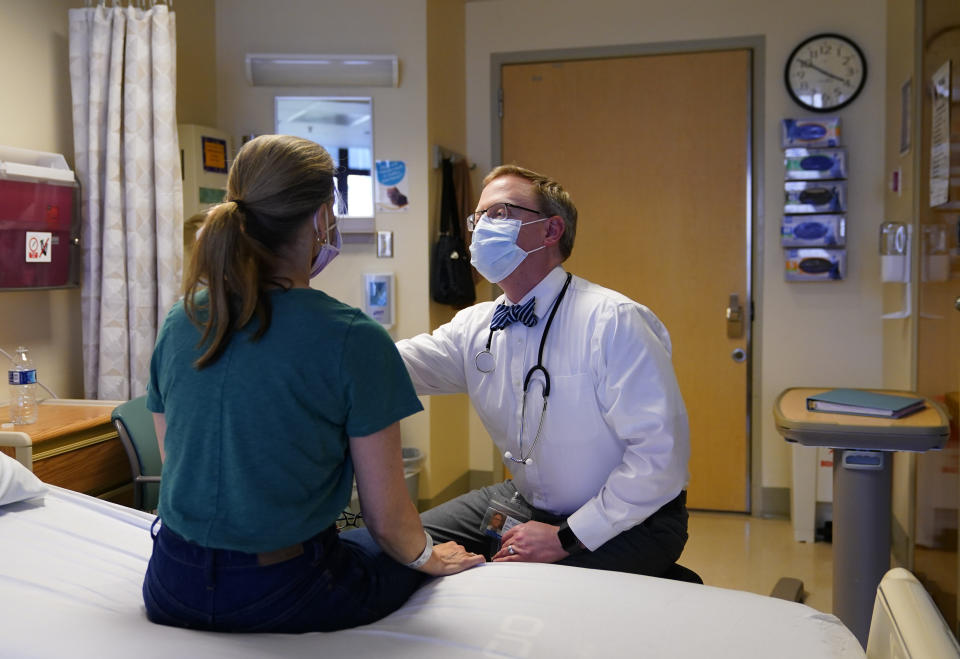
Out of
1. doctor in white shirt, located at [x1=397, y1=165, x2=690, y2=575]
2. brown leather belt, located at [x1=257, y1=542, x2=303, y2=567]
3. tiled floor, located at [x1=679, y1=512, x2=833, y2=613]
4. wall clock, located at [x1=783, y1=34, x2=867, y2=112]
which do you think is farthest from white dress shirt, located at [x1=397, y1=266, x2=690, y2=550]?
wall clock, located at [x1=783, y1=34, x2=867, y2=112]

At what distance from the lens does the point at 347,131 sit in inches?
155

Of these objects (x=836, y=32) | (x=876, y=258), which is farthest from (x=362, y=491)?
(x=836, y=32)

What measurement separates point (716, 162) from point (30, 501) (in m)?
3.34

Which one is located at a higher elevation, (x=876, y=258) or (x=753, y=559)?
(x=876, y=258)

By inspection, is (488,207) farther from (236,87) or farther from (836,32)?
(836,32)

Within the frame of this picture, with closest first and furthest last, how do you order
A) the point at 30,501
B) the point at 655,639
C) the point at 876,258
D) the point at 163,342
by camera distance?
the point at 655,639 → the point at 163,342 → the point at 30,501 → the point at 876,258

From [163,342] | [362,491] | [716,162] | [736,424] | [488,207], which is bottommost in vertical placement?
[736,424]

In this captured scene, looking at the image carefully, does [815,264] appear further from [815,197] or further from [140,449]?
[140,449]

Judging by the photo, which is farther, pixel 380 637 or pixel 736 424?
pixel 736 424

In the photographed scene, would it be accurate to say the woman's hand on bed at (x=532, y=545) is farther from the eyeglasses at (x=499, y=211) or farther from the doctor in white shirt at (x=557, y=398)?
the eyeglasses at (x=499, y=211)

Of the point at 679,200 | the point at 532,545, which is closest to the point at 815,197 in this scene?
the point at 679,200

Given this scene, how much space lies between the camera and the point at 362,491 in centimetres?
143

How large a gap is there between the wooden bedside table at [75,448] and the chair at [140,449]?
0.36 ft

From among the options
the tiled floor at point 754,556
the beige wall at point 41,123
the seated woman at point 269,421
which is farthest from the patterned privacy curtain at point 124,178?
the tiled floor at point 754,556
